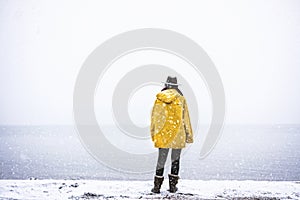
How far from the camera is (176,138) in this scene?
21.5 feet

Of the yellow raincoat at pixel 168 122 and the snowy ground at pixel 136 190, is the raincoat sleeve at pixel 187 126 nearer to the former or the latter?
the yellow raincoat at pixel 168 122

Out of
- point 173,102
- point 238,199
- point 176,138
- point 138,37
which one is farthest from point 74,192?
point 138,37

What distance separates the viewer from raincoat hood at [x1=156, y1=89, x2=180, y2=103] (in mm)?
6559

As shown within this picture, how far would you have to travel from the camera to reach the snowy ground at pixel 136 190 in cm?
595

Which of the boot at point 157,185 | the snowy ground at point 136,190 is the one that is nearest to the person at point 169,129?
the boot at point 157,185

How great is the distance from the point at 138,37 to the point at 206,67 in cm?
817

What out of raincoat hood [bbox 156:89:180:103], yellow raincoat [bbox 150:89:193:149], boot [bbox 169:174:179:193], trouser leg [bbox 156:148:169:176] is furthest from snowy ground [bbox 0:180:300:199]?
raincoat hood [bbox 156:89:180:103]

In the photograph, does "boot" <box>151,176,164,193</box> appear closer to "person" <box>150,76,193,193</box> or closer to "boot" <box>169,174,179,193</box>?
"person" <box>150,76,193,193</box>

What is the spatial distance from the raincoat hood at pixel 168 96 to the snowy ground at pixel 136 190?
6.52ft

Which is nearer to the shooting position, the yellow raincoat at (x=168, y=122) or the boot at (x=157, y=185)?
the boot at (x=157, y=185)

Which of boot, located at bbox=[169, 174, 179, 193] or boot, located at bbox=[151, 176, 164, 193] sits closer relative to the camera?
boot, located at bbox=[151, 176, 164, 193]

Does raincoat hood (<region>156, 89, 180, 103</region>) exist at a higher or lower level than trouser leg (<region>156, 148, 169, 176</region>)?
higher

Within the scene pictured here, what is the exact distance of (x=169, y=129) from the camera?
21.5 ft

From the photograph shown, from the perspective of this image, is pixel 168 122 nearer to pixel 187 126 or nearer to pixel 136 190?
pixel 187 126
